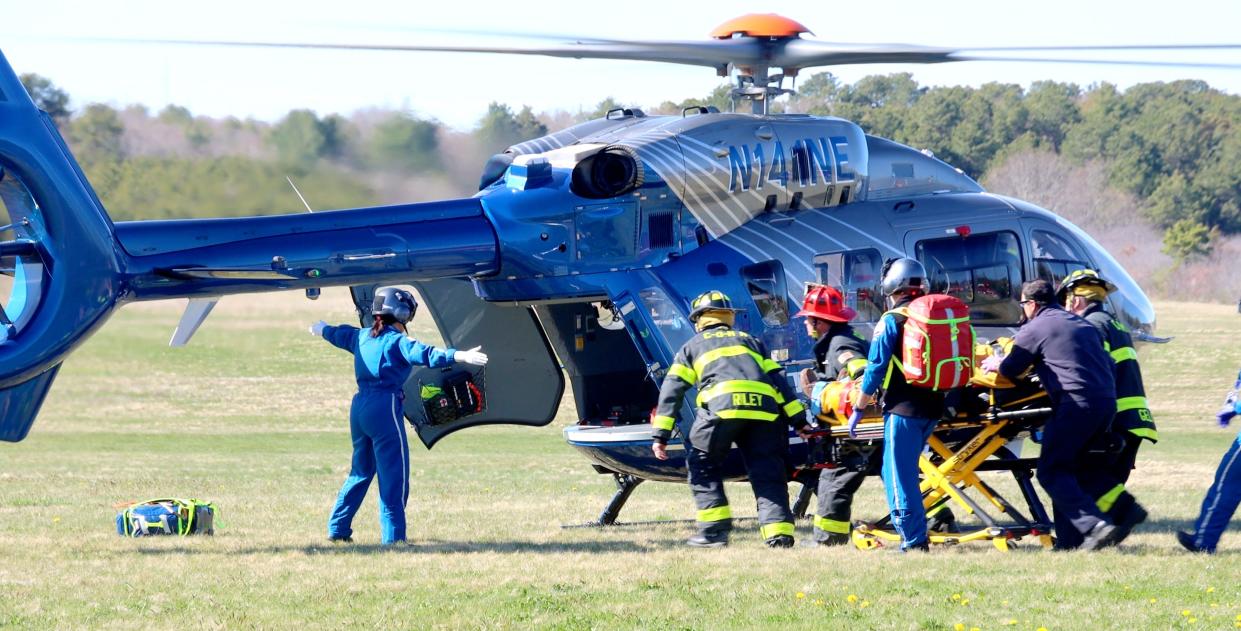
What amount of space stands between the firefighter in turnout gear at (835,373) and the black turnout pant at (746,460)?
0.34 meters

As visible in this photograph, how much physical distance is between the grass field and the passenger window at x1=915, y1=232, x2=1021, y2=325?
1961 mm

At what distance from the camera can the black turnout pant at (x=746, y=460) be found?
11.2 metres

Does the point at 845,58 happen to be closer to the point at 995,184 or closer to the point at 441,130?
the point at 441,130

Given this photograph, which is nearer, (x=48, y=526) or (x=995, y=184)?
(x=48, y=526)

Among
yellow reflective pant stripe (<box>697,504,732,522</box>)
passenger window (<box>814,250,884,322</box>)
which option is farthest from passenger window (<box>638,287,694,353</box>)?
yellow reflective pant stripe (<box>697,504,732,522</box>)

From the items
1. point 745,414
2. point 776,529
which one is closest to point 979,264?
point 745,414

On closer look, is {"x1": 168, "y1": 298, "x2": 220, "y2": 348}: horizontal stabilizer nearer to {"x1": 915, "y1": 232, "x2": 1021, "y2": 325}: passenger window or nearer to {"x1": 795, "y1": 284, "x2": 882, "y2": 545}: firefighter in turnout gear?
{"x1": 795, "y1": 284, "x2": 882, "y2": 545}: firefighter in turnout gear

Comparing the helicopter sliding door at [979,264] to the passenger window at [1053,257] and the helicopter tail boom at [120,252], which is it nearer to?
the passenger window at [1053,257]

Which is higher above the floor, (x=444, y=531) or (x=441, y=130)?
(x=441, y=130)

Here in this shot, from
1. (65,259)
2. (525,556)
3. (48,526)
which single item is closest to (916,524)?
(525,556)

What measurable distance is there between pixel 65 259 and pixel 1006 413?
619 cm

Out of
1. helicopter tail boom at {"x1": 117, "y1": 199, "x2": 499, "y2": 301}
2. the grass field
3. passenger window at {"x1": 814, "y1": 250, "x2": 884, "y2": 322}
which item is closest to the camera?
the grass field

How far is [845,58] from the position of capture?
12758mm

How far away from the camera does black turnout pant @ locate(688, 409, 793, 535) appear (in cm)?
1116
